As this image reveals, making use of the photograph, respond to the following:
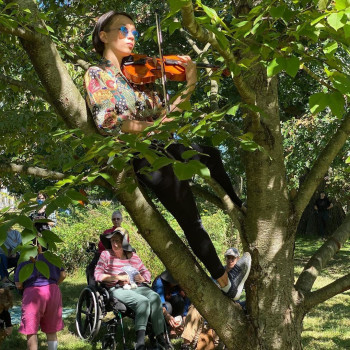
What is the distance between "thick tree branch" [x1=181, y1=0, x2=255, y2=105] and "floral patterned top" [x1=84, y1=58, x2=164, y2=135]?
0.56 m

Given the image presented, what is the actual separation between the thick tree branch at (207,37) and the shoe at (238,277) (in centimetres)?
85

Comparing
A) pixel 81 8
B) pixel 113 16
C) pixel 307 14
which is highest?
pixel 81 8

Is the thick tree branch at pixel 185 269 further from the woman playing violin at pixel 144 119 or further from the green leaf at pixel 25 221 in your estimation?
the green leaf at pixel 25 221

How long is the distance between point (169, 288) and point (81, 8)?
3677 millimetres

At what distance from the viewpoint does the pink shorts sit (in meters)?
5.98

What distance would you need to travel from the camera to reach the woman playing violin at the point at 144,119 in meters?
2.61

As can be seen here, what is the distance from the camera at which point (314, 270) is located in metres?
3.13

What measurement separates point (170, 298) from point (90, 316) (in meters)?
1.10

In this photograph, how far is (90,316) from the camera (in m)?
7.53

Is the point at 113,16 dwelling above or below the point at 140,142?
above

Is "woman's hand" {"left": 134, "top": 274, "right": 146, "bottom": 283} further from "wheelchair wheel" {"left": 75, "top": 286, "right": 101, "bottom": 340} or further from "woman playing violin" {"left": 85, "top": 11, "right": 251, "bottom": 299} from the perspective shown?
"woman playing violin" {"left": 85, "top": 11, "right": 251, "bottom": 299}

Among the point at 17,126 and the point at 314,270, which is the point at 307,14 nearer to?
the point at 314,270

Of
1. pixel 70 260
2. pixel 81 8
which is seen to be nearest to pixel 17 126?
pixel 81 8

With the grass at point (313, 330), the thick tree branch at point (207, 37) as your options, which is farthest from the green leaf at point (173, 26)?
the grass at point (313, 330)
